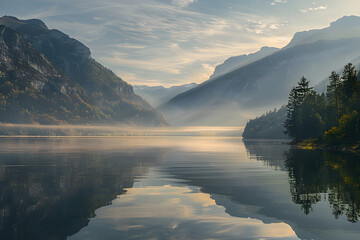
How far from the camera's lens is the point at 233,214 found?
21.4 metres

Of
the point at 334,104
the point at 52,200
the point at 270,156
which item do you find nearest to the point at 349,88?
the point at 334,104

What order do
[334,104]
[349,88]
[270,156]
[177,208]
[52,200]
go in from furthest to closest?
[334,104]
[349,88]
[270,156]
[52,200]
[177,208]

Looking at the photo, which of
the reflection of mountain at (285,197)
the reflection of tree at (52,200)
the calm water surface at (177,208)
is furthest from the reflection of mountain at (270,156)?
the reflection of tree at (52,200)

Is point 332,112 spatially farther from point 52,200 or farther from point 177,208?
point 52,200

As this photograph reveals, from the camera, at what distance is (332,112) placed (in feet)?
425

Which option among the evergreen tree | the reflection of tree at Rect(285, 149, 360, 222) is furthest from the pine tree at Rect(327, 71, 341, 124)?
the reflection of tree at Rect(285, 149, 360, 222)

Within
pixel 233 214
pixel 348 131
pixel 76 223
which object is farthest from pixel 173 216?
pixel 348 131

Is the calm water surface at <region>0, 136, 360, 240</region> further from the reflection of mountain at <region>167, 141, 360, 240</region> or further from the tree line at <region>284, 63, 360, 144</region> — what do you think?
the tree line at <region>284, 63, 360, 144</region>

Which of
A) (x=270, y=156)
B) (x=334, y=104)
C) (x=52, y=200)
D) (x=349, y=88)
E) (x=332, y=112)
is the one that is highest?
(x=349, y=88)

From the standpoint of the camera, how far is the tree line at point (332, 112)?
337 feet

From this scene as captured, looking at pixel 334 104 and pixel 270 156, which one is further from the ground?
pixel 334 104

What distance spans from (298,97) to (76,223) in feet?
489

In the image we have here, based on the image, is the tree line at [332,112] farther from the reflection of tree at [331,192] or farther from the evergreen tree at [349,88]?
the reflection of tree at [331,192]

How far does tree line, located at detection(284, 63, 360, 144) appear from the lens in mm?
102625
